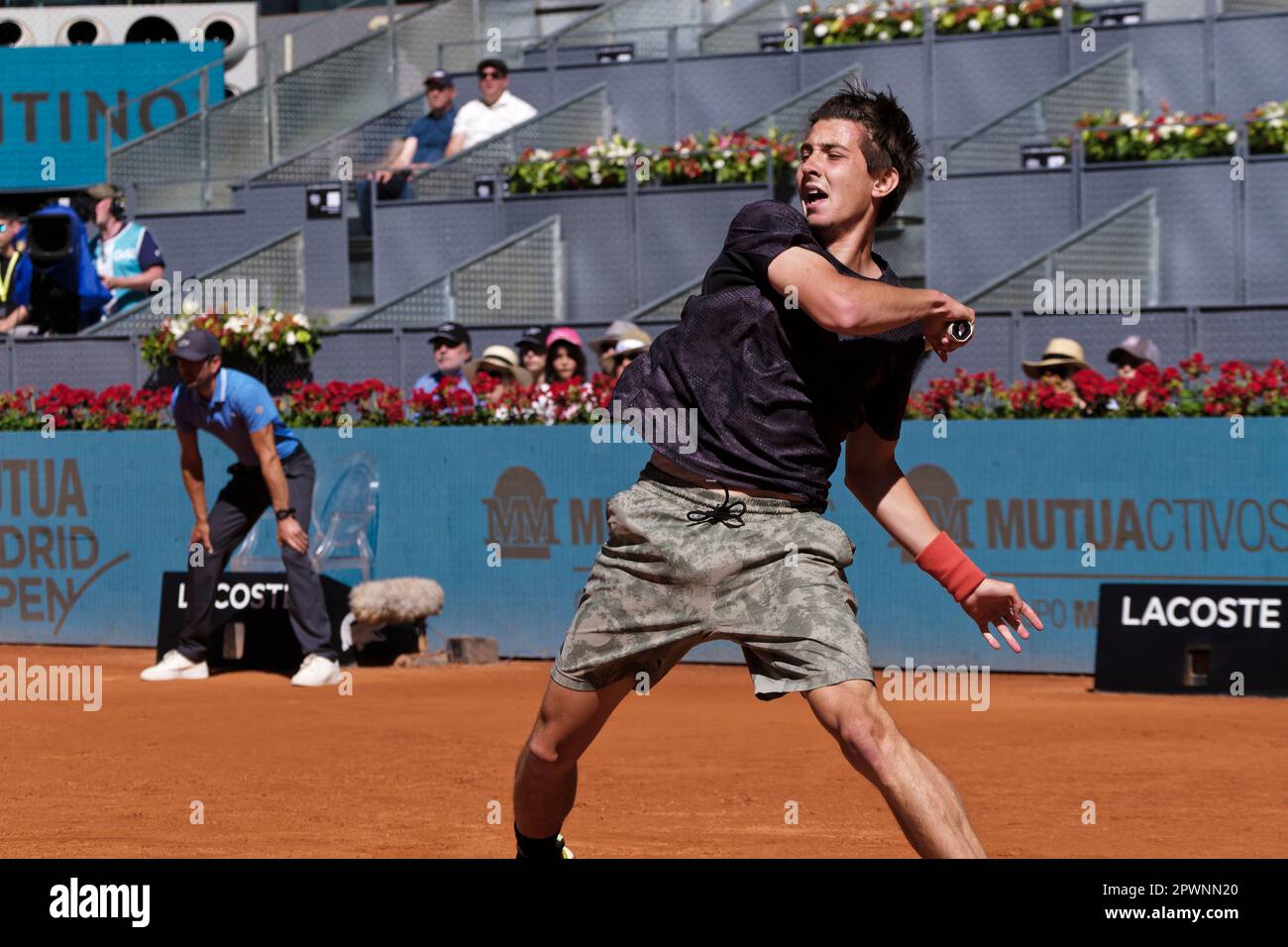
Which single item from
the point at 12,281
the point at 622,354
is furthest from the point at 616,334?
the point at 12,281

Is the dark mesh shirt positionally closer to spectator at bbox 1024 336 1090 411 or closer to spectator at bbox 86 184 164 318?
spectator at bbox 1024 336 1090 411

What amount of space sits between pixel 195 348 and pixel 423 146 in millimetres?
9092

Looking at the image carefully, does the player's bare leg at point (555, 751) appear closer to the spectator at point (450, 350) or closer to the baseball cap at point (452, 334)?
the spectator at point (450, 350)

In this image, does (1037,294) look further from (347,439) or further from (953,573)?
(953,573)

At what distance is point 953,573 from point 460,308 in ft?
43.5

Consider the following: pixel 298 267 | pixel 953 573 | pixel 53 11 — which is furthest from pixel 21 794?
pixel 53 11

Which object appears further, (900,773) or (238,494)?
→ (238,494)

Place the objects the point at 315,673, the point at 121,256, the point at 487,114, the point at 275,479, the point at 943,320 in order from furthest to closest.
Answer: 1. the point at 487,114
2. the point at 121,256
3. the point at 315,673
4. the point at 275,479
5. the point at 943,320

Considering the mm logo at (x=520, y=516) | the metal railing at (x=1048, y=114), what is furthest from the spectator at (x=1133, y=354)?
the mm logo at (x=520, y=516)

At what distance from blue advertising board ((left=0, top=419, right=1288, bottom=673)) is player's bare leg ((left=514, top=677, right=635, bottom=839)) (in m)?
8.30

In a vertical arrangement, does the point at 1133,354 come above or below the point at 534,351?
below

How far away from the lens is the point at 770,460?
5.17 metres

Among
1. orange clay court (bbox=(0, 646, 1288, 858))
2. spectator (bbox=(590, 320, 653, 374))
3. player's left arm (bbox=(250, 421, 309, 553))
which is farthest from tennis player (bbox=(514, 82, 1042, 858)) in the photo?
spectator (bbox=(590, 320, 653, 374))

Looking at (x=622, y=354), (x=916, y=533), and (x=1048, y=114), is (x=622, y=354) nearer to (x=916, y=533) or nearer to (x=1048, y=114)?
(x=1048, y=114)
